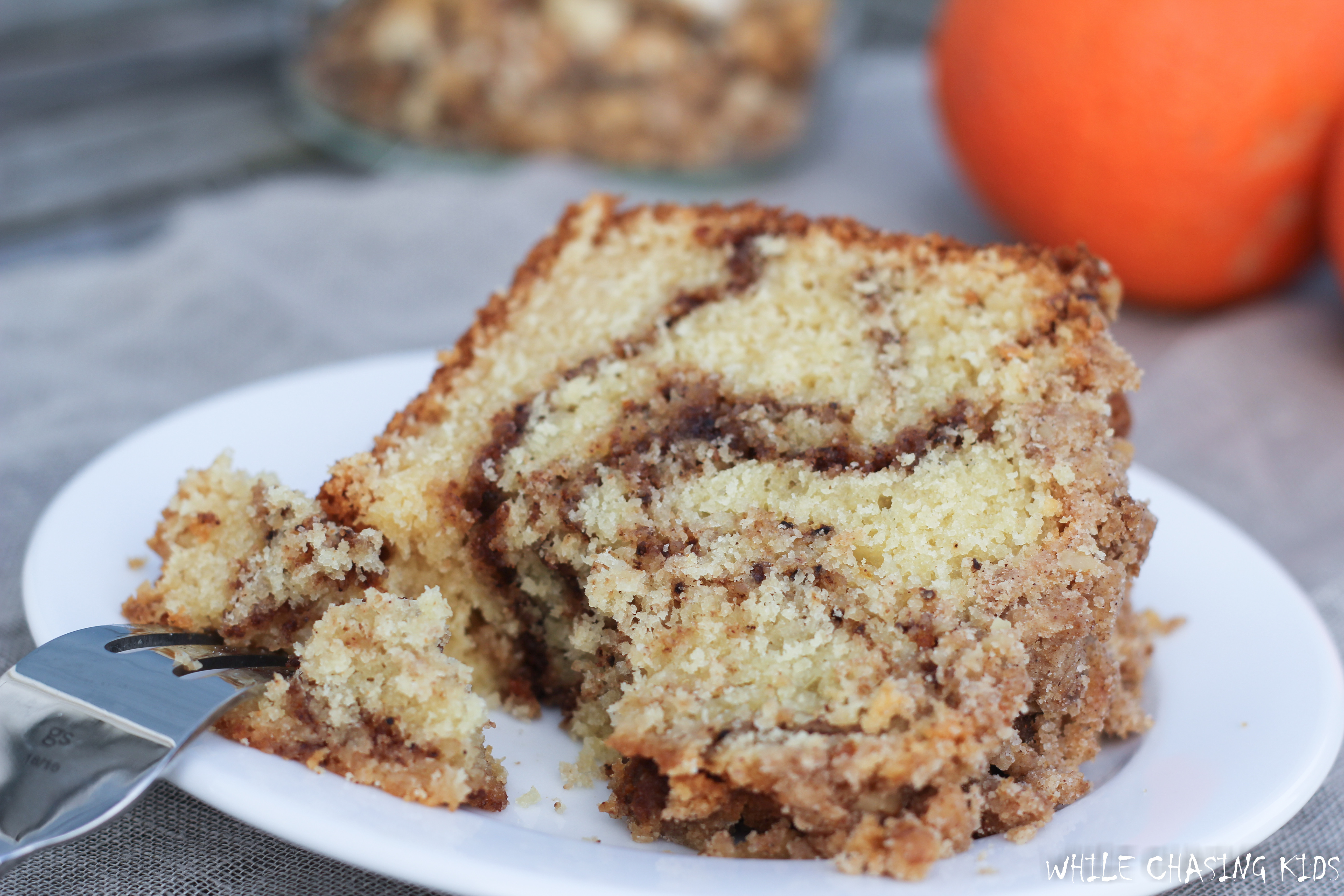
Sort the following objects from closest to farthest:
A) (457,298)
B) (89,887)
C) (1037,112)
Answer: (89,887)
(1037,112)
(457,298)

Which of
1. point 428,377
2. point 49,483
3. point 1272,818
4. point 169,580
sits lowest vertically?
point 1272,818

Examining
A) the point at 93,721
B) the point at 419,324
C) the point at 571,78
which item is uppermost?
the point at 571,78

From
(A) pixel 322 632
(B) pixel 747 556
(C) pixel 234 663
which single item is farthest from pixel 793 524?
(C) pixel 234 663

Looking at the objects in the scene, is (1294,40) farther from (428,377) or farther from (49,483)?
(49,483)

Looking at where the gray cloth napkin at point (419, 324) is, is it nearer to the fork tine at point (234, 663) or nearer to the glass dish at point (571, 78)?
the glass dish at point (571, 78)

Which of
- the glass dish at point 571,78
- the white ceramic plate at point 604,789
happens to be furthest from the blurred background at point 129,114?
→ the white ceramic plate at point 604,789

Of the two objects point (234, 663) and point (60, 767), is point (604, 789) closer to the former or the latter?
point (234, 663)

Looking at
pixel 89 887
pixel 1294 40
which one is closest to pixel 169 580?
pixel 89 887
